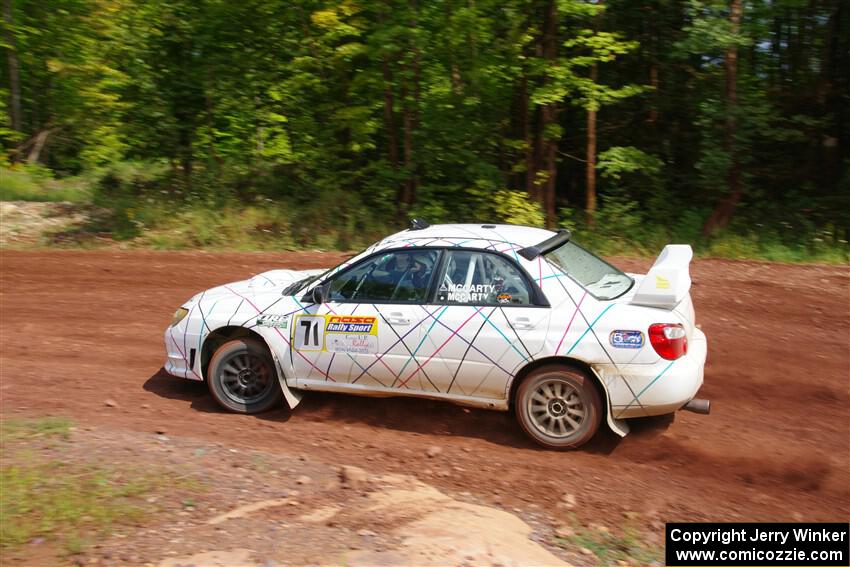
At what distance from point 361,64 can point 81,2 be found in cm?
1070

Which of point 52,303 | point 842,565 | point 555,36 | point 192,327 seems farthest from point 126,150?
point 842,565

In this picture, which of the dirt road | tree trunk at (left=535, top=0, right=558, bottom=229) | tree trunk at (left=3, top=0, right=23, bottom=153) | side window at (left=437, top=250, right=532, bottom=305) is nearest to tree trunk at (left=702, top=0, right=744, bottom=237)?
tree trunk at (left=535, top=0, right=558, bottom=229)

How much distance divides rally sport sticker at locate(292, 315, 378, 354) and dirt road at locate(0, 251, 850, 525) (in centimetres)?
75

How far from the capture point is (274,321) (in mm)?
6848

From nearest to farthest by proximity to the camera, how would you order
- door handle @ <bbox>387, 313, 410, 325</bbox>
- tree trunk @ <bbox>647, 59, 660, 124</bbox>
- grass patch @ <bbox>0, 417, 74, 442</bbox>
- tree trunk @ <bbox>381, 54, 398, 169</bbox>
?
grass patch @ <bbox>0, 417, 74, 442</bbox>, door handle @ <bbox>387, 313, 410, 325</bbox>, tree trunk @ <bbox>381, 54, 398, 169</bbox>, tree trunk @ <bbox>647, 59, 660, 124</bbox>

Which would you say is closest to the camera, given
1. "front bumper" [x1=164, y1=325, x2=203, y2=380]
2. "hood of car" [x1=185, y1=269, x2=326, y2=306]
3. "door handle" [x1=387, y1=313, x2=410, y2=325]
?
"door handle" [x1=387, y1=313, x2=410, y2=325]

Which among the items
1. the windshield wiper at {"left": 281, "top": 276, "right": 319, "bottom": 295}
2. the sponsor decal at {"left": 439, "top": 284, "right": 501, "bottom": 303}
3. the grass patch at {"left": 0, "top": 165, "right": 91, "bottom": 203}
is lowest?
the grass patch at {"left": 0, "top": 165, "right": 91, "bottom": 203}

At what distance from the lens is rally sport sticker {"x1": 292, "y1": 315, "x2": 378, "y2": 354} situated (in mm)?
6559

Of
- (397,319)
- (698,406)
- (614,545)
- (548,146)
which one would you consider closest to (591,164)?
(548,146)

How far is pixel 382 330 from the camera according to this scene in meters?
6.51

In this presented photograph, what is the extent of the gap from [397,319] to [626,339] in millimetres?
1844

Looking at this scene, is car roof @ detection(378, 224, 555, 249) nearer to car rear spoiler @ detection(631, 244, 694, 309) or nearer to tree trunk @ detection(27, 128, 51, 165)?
car rear spoiler @ detection(631, 244, 694, 309)

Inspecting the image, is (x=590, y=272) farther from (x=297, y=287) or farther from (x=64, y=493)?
(x=64, y=493)

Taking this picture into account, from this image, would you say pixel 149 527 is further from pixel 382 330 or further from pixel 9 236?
pixel 9 236
